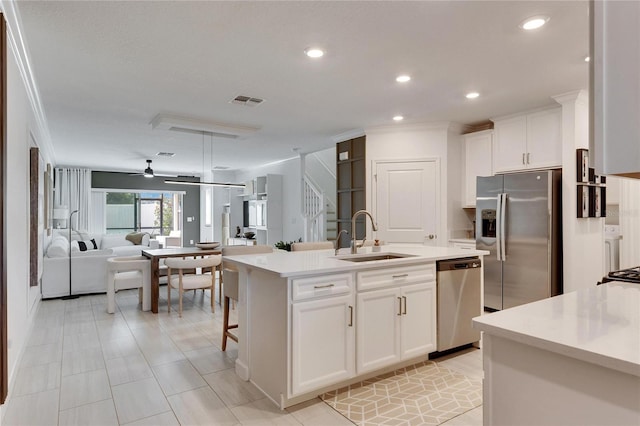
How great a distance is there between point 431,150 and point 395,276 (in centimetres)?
289

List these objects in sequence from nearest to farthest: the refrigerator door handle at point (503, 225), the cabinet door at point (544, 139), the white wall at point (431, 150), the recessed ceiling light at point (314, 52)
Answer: the recessed ceiling light at point (314, 52) < the cabinet door at point (544, 139) < the refrigerator door handle at point (503, 225) < the white wall at point (431, 150)

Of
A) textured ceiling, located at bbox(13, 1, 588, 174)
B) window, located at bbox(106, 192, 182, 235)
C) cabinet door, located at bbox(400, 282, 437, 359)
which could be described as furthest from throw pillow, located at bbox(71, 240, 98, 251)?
cabinet door, located at bbox(400, 282, 437, 359)

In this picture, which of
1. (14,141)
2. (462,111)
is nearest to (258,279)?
(14,141)

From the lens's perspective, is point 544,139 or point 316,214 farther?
point 316,214

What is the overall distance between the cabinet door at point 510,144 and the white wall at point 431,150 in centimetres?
56

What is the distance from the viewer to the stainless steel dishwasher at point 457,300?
312 cm

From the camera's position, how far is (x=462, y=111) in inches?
180

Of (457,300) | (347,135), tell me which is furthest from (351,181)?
(457,300)

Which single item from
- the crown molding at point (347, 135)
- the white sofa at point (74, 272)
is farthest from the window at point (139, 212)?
the crown molding at point (347, 135)

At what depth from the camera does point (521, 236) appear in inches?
168

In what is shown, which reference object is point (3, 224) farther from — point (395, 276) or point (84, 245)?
point (84, 245)

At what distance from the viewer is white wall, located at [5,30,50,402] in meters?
2.60

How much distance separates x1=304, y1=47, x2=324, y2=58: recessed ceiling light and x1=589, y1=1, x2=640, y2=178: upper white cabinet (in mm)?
2402

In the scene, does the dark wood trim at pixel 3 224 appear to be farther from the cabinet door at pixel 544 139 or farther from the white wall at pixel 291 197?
the white wall at pixel 291 197
